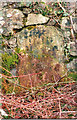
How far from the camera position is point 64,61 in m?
2.39

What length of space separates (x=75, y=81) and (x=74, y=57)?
42 centimetres

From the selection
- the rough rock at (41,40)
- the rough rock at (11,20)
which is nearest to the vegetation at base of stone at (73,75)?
the rough rock at (41,40)

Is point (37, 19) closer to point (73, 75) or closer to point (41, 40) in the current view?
point (41, 40)

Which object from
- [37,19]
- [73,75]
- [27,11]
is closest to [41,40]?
[37,19]

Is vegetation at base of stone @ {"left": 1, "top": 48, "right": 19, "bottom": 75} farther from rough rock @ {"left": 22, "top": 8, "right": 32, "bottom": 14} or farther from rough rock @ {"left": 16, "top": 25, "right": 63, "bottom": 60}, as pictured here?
rough rock @ {"left": 22, "top": 8, "right": 32, "bottom": 14}

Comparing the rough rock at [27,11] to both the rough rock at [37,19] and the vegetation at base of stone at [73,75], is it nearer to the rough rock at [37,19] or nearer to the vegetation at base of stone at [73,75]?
the rough rock at [37,19]

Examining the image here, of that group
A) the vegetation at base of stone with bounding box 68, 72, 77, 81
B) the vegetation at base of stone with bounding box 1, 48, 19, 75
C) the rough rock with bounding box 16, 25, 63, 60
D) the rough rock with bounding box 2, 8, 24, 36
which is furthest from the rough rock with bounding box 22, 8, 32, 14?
the vegetation at base of stone with bounding box 68, 72, 77, 81

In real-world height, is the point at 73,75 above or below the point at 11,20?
below

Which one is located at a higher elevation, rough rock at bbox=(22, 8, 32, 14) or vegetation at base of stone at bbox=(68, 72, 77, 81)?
rough rock at bbox=(22, 8, 32, 14)

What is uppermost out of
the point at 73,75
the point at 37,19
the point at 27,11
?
the point at 27,11

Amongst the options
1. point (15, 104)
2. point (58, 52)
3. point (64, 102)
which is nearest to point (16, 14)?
point (58, 52)

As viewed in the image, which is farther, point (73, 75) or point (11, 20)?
point (11, 20)

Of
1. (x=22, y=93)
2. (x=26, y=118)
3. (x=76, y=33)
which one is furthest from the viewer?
(x=76, y=33)

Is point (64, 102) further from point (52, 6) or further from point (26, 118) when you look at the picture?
point (52, 6)
